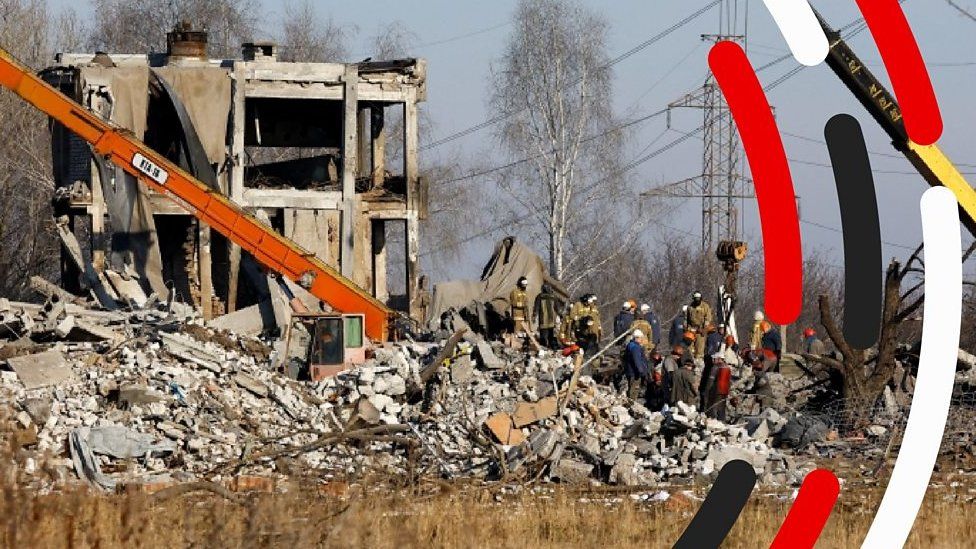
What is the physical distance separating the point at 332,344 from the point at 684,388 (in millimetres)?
4928

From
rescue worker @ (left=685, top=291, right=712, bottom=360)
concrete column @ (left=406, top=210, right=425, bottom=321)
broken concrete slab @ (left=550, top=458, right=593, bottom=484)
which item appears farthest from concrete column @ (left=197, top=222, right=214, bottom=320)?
broken concrete slab @ (left=550, top=458, right=593, bottom=484)

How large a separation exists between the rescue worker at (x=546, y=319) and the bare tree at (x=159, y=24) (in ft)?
92.0

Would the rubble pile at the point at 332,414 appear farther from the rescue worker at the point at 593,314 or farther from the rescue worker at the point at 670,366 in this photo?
the rescue worker at the point at 593,314

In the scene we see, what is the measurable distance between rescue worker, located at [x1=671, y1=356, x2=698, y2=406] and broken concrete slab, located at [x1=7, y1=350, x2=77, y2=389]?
316 inches

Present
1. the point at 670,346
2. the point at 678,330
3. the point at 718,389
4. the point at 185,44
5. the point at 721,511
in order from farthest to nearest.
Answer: the point at 185,44 < the point at 670,346 < the point at 678,330 < the point at 718,389 < the point at 721,511

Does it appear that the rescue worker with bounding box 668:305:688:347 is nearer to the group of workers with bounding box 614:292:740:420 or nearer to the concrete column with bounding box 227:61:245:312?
the group of workers with bounding box 614:292:740:420

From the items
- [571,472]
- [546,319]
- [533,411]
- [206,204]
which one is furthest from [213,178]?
[571,472]

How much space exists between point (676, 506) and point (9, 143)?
34.4m

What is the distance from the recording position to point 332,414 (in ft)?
70.0

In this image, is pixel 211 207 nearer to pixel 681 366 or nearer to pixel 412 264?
pixel 412 264

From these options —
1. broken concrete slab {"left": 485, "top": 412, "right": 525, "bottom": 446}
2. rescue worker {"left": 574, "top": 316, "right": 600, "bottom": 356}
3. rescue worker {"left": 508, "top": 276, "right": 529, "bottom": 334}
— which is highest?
rescue worker {"left": 508, "top": 276, "right": 529, "bottom": 334}

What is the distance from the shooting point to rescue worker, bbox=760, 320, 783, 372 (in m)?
25.6

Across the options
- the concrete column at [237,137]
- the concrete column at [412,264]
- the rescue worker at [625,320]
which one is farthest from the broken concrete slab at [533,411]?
the concrete column at [237,137]

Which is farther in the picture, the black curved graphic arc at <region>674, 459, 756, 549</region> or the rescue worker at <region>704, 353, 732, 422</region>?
the rescue worker at <region>704, 353, 732, 422</region>
